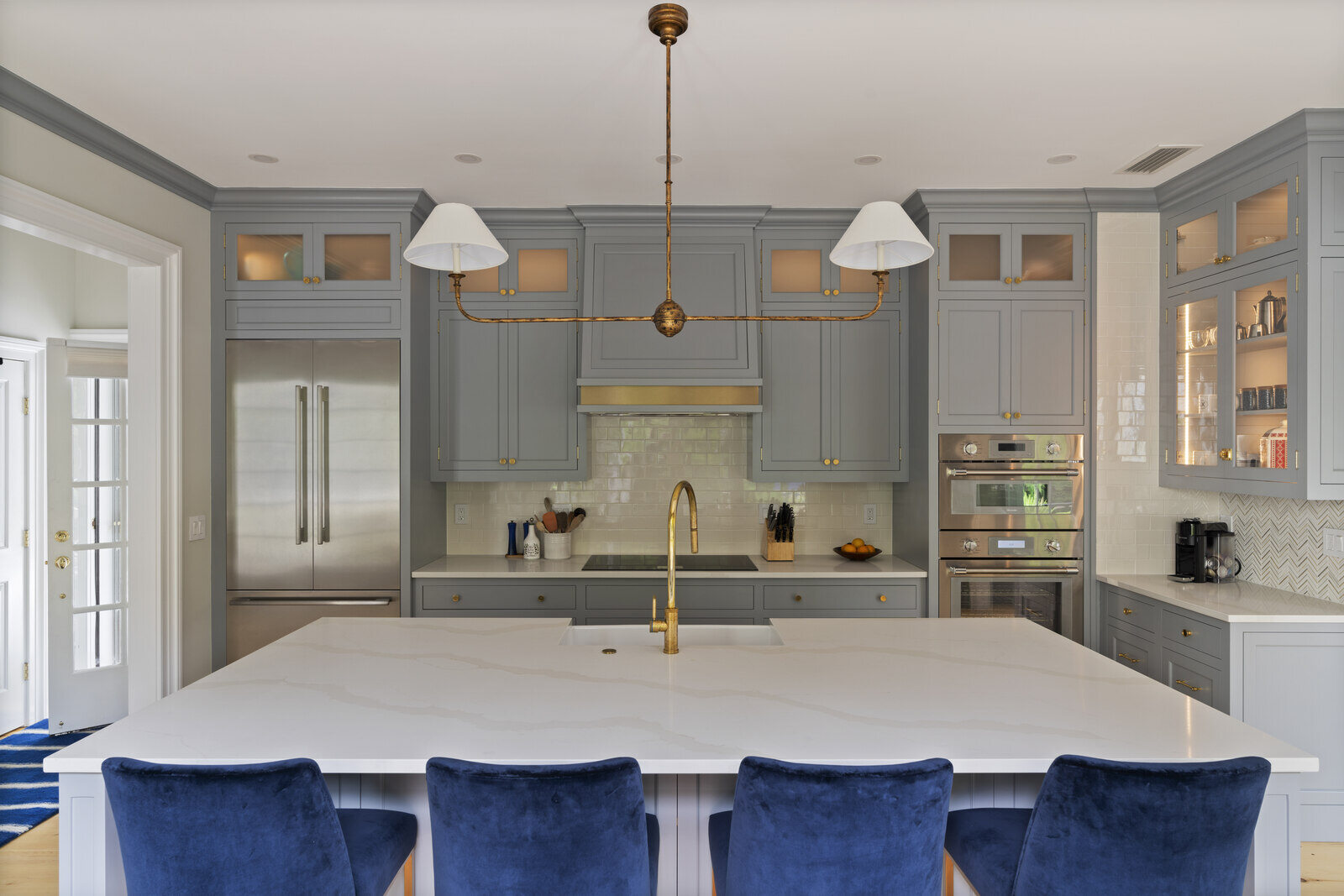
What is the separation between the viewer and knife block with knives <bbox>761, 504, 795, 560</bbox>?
13.3ft

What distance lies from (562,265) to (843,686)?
2.80 m

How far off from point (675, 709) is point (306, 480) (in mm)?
2654

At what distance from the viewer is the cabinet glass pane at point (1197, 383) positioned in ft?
10.8

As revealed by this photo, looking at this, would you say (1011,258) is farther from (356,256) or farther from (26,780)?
(26,780)

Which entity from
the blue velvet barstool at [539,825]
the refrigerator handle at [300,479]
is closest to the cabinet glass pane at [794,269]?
the refrigerator handle at [300,479]

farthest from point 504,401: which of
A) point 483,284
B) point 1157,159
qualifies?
point 1157,159

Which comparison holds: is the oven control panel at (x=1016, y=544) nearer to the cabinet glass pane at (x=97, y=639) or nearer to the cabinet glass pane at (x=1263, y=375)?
the cabinet glass pane at (x=1263, y=375)

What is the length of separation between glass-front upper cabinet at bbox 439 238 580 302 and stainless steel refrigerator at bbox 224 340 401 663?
0.57 metres

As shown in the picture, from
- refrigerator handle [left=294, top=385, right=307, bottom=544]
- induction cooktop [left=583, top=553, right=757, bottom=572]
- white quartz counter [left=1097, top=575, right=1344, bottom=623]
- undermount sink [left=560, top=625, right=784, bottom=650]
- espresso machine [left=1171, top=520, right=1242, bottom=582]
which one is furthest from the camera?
induction cooktop [left=583, top=553, right=757, bottom=572]

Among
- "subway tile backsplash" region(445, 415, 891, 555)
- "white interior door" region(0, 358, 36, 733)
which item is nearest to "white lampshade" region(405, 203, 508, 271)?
"subway tile backsplash" region(445, 415, 891, 555)

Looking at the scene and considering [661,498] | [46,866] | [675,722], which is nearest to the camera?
[675,722]

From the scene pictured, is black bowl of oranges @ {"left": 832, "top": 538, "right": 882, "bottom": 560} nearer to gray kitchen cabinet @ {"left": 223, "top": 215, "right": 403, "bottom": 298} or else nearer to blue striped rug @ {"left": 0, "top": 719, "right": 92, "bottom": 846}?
gray kitchen cabinet @ {"left": 223, "top": 215, "right": 403, "bottom": 298}

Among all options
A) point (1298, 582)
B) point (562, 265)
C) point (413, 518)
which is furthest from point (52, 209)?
point (1298, 582)

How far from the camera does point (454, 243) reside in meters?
2.04
